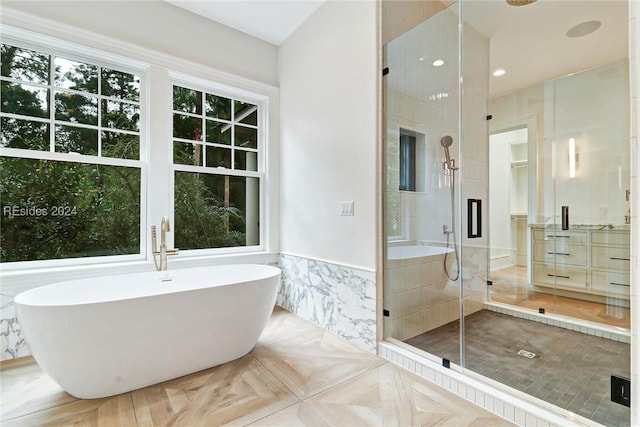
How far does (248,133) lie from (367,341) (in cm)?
245

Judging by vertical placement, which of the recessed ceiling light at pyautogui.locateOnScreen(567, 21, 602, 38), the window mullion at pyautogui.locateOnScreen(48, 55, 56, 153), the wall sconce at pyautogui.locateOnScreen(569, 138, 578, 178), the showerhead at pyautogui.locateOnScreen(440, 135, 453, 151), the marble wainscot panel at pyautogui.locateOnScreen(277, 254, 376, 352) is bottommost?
the marble wainscot panel at pyautogui.locateOnScreen(277, 254, 376, 352)

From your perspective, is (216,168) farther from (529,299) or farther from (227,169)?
(529,299)

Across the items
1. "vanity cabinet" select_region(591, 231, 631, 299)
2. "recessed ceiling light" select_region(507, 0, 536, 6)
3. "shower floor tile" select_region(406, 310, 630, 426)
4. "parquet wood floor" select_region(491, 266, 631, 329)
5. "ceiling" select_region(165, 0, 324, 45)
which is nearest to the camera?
"shower floor tile" select_region(406, 310, 630, 426)

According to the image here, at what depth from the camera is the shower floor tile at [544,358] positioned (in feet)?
4.96

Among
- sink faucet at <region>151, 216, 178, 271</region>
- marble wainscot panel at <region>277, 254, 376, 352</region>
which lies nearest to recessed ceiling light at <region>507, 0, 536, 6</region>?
marble wainscot panel at <region>277, 254, 376, 352</region>

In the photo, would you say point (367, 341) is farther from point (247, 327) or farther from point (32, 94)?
point (32, 94)

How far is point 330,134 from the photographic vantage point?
2729mm

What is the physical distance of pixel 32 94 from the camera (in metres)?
2.38

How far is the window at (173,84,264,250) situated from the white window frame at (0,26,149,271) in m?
0.27

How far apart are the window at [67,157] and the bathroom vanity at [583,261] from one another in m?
3.39

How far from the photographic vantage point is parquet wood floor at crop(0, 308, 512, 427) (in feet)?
5.23

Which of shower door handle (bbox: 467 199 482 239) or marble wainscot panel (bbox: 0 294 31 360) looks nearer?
marble wainscot panel (bbox: 0 294 31 360)

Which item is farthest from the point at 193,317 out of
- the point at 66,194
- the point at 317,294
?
the point at 66,194

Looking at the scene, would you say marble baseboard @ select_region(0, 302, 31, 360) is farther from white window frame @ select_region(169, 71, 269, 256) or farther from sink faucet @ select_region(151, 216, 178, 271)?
white window frame @ select_region(169, 71, 269, 256)
